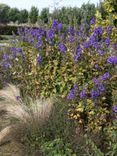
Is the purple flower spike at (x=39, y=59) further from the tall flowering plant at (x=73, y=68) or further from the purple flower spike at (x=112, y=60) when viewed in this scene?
the purple flower spike at (x=112, y=60)

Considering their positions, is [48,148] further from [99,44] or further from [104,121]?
[99,44]

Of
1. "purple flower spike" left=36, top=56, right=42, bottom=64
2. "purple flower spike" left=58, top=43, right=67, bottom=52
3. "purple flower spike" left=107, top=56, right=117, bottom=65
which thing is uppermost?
"purple flower spike" left=58, top=43, right=67, bottom=52

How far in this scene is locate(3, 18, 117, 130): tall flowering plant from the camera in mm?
5789

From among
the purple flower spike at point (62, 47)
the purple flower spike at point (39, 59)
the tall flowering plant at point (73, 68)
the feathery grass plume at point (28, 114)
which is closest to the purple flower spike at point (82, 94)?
the tall flowering plant at point (73, 68)

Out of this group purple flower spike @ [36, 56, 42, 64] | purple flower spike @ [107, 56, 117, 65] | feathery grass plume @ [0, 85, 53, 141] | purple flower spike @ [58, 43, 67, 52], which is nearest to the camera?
feathery grass plume @ [0, 85, 53, 141]

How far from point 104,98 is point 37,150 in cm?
111

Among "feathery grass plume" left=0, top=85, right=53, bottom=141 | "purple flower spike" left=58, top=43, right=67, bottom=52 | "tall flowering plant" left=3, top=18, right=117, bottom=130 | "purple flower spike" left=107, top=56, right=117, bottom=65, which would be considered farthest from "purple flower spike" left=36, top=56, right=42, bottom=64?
"purple flower spike" left=107, top=56, right=117, bottom=65

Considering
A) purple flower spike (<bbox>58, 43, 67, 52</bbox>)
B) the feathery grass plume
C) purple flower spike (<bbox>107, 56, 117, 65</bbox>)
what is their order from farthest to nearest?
1. purple flower spike (<bbox>58, 43, 67, 52</bbox>)
2. purple flower spike (<bbox>107, 56, 117, 65</bbox>)
3. the feathery grass plume

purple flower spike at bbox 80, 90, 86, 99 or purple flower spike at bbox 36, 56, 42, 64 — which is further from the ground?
purple flower spike at bbox 36, 56, 42, 64

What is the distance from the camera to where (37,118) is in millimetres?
5801

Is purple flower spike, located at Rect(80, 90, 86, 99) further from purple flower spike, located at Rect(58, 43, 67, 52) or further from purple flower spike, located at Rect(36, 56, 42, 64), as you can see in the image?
purple flower spike, located at Rect(36, 56, 42, 64)

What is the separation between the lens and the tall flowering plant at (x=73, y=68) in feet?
19.0

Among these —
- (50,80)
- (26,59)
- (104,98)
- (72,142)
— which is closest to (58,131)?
(72,142)

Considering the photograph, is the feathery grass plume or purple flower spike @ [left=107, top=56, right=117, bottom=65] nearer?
the feathery grass plume
